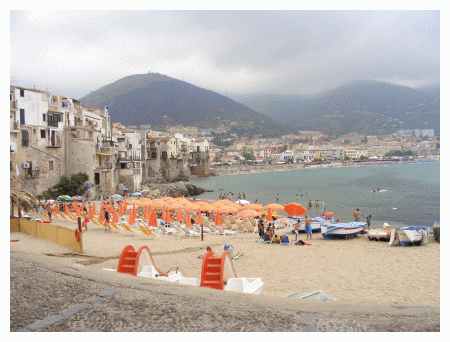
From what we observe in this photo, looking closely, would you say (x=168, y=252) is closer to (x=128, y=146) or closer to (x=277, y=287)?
(x=277, y=287)

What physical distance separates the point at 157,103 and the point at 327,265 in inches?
6751

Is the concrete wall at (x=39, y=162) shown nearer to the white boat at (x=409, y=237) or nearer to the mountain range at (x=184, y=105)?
the white boat at (x=409, y=237)

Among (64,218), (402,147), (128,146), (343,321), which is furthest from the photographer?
(402,147)

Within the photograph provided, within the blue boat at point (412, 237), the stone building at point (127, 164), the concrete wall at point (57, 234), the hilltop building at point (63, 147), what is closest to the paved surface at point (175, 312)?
the concrete wall at point (57, 234)

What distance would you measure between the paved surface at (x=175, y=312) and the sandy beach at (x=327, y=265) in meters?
1.48

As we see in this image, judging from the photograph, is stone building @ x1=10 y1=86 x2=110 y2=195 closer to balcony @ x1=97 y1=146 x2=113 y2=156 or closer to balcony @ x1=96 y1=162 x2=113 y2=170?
balcony @ x1=97 y1=146 x2=113 y2=156

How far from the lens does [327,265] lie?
1194 centimetres

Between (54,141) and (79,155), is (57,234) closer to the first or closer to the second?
(54,141)

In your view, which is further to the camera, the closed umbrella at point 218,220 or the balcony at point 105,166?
the balcony at point 105,166

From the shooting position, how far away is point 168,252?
13594 mm

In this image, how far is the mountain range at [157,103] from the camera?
155250 mm
